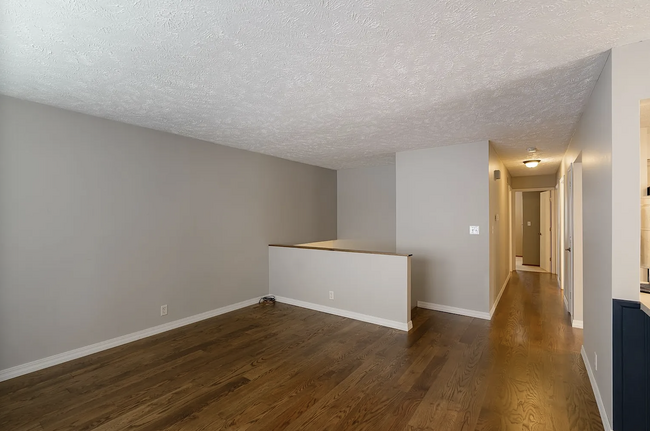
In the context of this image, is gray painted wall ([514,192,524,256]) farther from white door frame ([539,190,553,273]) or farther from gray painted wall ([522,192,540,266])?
white door frame ([539,190,553,273])

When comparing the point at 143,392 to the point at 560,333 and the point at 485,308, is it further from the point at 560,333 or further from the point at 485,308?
the point at 560,333

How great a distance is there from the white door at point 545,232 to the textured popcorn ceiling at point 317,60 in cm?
529

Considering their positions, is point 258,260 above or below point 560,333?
above

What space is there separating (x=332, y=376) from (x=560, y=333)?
288 cm

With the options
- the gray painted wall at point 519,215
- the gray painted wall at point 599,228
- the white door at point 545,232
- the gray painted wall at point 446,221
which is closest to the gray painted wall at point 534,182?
the white door at point 545,232

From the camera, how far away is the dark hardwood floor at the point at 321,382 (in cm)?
213

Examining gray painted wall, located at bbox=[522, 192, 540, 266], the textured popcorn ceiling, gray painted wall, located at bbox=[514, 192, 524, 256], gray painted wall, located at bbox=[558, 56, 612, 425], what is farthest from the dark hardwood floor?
gray painted wall, located at bbox=[514, 192, 524, 256]

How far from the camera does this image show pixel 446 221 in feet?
14.5

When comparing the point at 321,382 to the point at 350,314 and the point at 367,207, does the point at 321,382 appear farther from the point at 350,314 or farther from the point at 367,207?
the point at 367,207

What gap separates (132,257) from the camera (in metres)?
3.48

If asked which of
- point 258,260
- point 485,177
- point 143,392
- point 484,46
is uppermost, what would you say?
point 484,46

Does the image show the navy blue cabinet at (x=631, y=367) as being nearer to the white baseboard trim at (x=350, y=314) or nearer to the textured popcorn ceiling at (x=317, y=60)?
the textured popcorn ceiling at (x=317, y=60)

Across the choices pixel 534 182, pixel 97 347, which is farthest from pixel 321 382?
pixel 534 182

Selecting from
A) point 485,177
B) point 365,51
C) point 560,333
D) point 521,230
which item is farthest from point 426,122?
point 521,230
